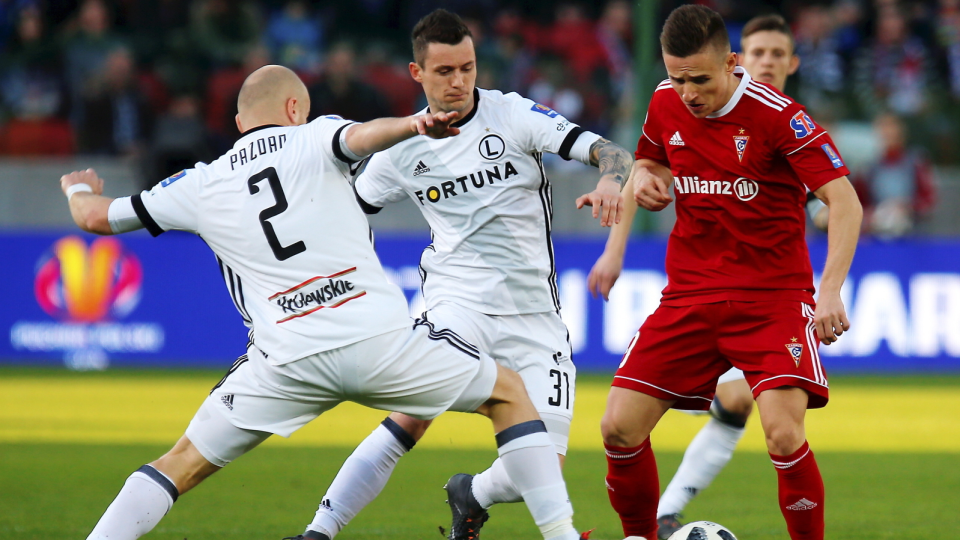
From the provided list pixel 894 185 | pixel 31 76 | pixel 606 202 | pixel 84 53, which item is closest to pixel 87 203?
pixel 606 202

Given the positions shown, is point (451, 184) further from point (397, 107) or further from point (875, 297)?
point (397, 107)

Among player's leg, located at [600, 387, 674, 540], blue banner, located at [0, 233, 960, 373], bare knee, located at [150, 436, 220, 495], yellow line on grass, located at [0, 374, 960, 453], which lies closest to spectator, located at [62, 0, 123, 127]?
blue banner, located at [0, 233, 960, 373]

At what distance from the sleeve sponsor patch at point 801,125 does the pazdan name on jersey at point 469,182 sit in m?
1.30

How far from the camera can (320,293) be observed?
472cm

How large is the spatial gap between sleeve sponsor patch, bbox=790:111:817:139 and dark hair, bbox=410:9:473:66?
4.80ft

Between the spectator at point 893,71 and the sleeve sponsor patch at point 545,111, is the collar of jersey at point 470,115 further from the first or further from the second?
the spectator at point 893,71

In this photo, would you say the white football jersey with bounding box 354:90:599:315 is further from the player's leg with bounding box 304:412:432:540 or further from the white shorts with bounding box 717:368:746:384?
the white shorts with bounding box 717:368:746:384

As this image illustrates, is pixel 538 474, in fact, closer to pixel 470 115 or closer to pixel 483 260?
pixel 483 260

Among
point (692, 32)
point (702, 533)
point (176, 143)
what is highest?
point (176, 143)

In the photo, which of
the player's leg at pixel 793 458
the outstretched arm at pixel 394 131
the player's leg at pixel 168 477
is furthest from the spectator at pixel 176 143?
the player's leg at pixel 793 458

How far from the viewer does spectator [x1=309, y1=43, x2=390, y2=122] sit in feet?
50.4

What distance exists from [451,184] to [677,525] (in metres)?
2.05

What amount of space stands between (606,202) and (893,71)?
13.6m

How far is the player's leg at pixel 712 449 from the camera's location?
20.0 feet
